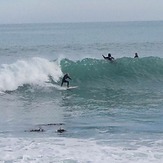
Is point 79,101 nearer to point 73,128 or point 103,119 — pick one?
point 103,119

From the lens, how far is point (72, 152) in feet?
40.6

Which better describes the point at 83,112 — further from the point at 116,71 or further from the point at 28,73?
the point at 116,71

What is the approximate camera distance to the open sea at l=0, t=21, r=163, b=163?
12383mm

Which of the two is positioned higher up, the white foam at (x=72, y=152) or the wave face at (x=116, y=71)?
the wave face at (x=116, y=71)

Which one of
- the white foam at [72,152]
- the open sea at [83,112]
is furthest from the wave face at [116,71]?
the white foam at [72,152]

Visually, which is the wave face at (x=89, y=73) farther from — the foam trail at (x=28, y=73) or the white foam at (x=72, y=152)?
the white foam at (x=72, y=152)

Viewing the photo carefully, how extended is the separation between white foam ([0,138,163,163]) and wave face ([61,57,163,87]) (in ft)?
45.9

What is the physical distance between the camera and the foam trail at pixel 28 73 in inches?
1043

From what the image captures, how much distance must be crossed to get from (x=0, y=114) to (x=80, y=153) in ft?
21.8

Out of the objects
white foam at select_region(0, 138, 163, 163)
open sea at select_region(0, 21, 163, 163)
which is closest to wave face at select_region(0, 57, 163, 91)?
open sea at select_region(0, 21, 163, 163)

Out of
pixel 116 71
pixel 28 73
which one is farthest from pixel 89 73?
pixel 28 73

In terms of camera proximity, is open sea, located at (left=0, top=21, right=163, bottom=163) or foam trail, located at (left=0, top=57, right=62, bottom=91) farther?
foam trail, located at (left=0, top=57, right=62, bottom=91)

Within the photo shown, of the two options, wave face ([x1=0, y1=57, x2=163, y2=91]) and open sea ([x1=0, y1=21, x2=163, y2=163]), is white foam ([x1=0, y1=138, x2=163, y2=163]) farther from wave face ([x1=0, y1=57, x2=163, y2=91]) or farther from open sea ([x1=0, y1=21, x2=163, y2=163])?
wave face ([x1=0, y1=57, x2=163, y2=91])

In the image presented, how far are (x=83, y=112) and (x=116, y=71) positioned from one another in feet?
41.4
